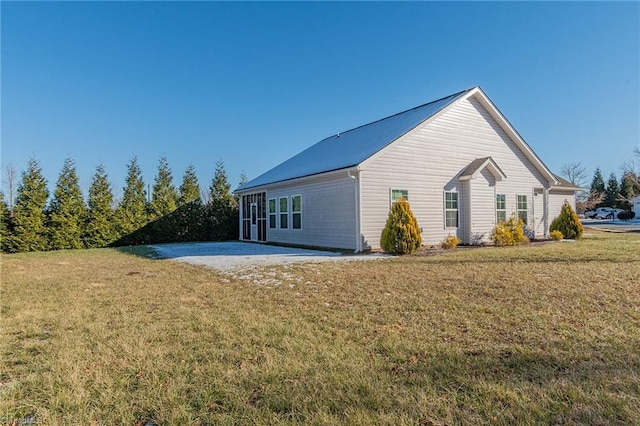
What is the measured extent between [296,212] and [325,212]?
84.2 inches

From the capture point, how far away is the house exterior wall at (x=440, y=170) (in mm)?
12688

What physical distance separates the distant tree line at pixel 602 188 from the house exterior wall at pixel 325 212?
38.8m

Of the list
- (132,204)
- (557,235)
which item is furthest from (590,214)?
(132,204)

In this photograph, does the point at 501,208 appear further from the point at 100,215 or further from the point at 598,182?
the point at 598,182

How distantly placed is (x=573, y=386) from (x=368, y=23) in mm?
14421

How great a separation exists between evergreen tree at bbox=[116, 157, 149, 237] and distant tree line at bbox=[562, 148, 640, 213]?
4442cm

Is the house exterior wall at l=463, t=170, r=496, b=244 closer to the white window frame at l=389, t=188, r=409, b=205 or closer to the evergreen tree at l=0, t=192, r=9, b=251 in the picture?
the white window frame at l=389, t=188, r=409, b=205

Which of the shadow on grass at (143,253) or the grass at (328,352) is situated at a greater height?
the shadow on grass at (143,253)

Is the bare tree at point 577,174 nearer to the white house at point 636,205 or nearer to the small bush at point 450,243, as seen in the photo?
the white house at point 636,205

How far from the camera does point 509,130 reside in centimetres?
1568

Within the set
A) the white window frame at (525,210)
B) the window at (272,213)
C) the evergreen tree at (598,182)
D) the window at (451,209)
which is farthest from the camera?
the evergreen tree at (598,182)

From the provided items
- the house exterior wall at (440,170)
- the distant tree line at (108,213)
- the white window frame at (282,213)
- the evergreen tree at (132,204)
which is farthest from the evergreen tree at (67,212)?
the house exterior wall at (440,170)

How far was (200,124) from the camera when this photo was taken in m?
22.6

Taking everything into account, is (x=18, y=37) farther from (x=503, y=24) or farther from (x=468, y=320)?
(x=503, y=24)
